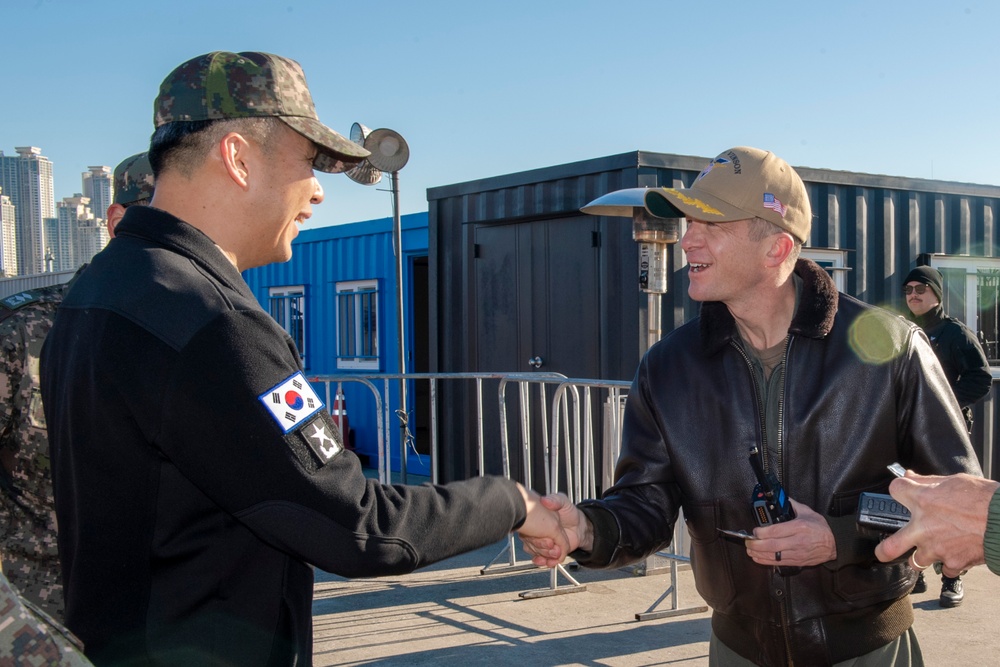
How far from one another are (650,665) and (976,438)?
19.5 ft

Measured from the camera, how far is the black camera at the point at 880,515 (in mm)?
2207

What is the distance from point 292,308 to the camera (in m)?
15.5

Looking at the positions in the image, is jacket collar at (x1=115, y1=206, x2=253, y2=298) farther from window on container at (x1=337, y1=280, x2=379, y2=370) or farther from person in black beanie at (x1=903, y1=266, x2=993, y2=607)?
window on container at (x1=337, y1=280, x2=379, y2=370)

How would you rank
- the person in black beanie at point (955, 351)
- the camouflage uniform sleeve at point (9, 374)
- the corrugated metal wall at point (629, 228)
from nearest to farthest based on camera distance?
the camouflage uniform sleeve at point (9, 374), the person in black beanie at point (955, 351), the corrugated metal wall at point (629, 228)

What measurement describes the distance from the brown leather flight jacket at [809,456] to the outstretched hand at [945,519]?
0.91ft

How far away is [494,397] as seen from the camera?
33.8 ft

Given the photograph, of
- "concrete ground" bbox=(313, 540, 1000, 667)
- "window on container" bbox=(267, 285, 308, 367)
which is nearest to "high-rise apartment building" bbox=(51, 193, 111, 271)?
"window on container" bbox=(267, 285, 308, 367)

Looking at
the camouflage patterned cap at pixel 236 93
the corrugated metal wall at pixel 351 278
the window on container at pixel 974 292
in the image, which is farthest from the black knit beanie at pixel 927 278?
the corrugated metal wall at pixel 351 278

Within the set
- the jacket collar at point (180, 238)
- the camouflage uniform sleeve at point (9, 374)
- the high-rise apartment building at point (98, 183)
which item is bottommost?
the camouflage uniform sleeve at point (9, 374)

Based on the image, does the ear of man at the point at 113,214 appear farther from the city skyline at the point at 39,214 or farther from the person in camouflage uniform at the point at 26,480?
the city skyline at the point at 39,214

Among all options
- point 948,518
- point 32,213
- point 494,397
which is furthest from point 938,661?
point 32,213

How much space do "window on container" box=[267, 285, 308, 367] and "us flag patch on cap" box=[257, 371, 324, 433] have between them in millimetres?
13477

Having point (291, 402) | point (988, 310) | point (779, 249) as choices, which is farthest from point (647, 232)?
point (988, 310)

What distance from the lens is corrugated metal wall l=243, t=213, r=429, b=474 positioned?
13.0 meters
